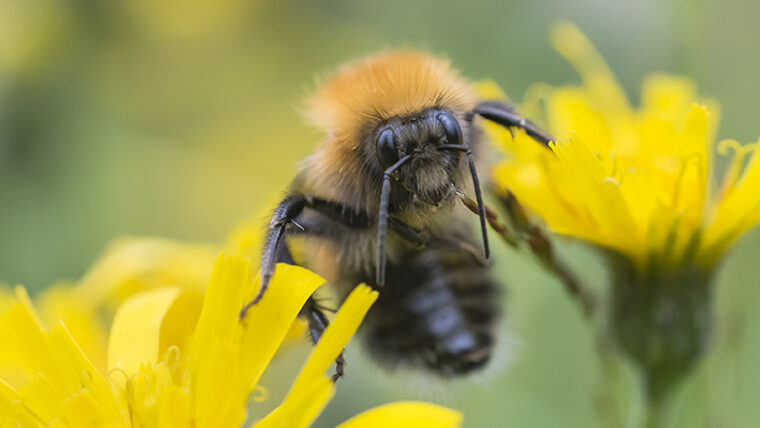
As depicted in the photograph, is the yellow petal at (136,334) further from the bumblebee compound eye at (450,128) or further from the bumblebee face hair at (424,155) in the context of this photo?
the bumblebee compound eye at (450,128)

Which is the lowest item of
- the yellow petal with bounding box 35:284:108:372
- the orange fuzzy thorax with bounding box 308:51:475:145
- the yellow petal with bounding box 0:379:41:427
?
the yellow petal with bounding box 0:379:41:427

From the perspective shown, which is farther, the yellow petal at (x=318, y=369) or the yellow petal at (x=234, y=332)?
the yellow petal at (x=234, y=332)

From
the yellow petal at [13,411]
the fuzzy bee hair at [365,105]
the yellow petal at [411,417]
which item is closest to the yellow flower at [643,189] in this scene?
the fuzzy bee hair at [365,105]

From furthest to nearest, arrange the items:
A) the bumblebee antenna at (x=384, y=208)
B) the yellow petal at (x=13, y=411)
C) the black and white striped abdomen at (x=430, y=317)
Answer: the black and white striped abdomen at (x=430, y=317) → the bumblebee antenna at (x=384, y=208) → the yellow petal at (x=13, y=411)

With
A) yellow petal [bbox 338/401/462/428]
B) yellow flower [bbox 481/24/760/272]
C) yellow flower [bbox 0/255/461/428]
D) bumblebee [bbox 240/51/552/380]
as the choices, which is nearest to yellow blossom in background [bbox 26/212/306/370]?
bumblebee [bbox 240/51/552/380]

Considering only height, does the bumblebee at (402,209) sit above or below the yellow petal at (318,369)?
A: above

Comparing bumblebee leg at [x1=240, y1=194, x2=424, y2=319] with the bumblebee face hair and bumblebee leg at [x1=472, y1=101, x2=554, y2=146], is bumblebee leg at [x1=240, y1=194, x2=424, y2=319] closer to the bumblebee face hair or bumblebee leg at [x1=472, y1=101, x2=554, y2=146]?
the bumblebee face hair

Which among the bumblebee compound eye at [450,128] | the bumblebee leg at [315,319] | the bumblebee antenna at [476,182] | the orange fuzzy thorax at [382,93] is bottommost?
the bumblebee leg at [315,319]
